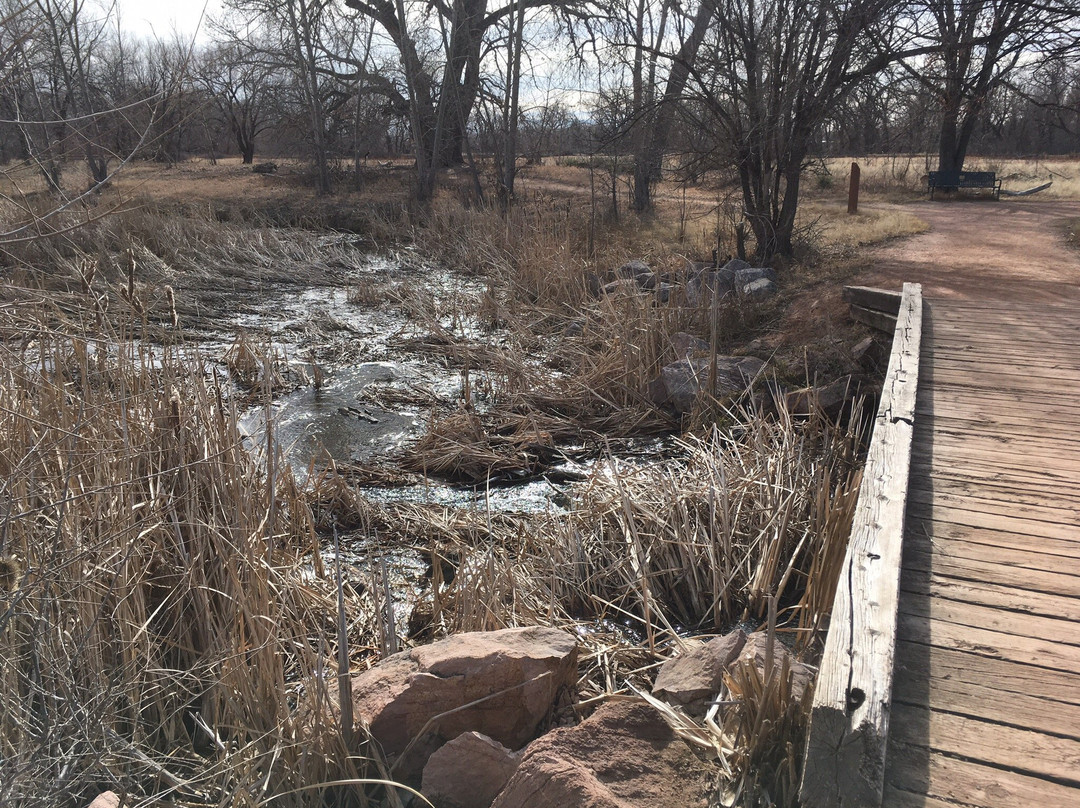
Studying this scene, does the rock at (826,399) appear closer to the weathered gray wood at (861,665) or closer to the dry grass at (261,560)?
the dry grass at (261,560)

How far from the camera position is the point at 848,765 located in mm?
1752

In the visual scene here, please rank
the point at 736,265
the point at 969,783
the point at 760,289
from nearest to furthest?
1. the point at 969,783
2. the point at 760,289
3. the point at 736,265

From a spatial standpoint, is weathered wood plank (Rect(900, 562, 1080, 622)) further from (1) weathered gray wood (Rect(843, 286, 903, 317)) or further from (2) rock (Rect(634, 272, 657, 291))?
(2) rock (Rect(634, 272, 657, 291))

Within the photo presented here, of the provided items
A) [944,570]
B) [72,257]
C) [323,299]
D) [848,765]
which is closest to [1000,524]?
[944,570]

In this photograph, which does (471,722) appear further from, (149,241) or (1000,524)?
(149,241)

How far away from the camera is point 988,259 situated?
32.8 feet

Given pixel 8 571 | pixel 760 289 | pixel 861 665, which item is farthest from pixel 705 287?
pixel 8 571

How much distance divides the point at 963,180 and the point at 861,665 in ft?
68.2

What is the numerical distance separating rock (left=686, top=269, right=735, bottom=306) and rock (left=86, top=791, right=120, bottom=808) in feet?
19.6

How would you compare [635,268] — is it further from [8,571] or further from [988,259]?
[8,571]

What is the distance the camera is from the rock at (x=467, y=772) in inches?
94.6

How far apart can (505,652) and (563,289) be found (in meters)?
7.29

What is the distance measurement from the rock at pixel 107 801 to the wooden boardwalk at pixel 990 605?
193 cm

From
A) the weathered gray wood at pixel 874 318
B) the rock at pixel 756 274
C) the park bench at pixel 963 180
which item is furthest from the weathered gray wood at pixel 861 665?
the park bench at pixel 963 180
